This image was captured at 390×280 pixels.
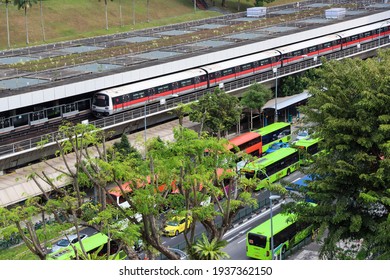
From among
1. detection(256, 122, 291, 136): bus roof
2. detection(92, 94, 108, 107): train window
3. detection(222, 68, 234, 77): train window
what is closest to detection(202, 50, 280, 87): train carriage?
detection(222, 68, 234, 77): train window

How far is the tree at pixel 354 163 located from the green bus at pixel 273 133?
25.7 metres

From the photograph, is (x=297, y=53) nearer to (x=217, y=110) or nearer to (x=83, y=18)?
(x=217, y=110)

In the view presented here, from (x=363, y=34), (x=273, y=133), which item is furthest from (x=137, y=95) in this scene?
(x=363, y=34)

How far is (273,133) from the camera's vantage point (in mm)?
56500

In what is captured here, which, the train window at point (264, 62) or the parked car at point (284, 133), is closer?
the parked car at point (284, 133)

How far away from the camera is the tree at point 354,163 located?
26766 millimetres

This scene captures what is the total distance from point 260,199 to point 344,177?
Result: 61.5 feet

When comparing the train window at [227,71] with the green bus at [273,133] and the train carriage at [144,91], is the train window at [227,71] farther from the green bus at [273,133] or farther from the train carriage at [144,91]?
the green bus at [273,133]

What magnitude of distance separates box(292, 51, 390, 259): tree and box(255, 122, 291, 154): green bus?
2569 centimetres

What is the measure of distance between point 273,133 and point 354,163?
29162mm

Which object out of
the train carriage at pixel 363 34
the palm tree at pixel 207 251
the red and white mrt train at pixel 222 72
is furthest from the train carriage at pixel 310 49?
the palm tree at pixel 207 251

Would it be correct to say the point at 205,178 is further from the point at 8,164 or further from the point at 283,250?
the point at 8,164

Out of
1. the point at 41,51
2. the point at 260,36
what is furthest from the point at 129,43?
the point at 260,36

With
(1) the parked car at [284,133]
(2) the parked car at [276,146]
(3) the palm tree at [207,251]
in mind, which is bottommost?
(2) the parked car at [276,146]
